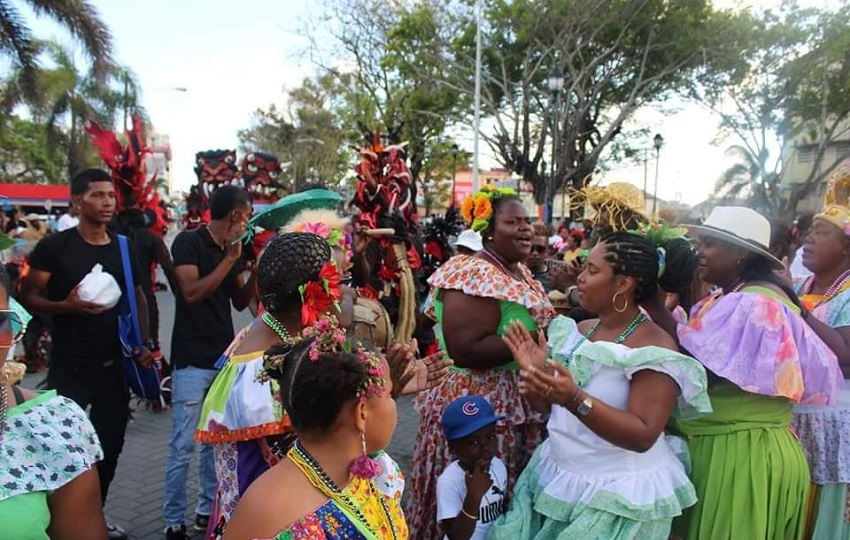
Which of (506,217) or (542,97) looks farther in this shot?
(542,97)

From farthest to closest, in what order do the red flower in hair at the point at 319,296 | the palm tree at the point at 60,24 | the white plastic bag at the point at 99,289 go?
the palm tree at the point at 60,24 → the white plastic bag at the point at 99,289 → the red flower in hair at the point at 319,296

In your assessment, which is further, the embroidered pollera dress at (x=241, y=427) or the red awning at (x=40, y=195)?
the red awning at (x=40, y=195)

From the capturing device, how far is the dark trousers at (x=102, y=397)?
351cm

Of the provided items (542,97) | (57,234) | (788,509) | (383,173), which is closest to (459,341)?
(788,509)

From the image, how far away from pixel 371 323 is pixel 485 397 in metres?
1.70

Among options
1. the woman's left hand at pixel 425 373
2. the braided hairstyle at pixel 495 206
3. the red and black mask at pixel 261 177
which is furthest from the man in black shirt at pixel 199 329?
the red and black mask at pixel 261 177

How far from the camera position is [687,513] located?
8.68 feet

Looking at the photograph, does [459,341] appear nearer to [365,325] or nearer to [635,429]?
[635,429]

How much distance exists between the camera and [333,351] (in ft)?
5.51

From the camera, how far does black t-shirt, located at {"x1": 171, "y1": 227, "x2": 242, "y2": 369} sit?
3.90 metres

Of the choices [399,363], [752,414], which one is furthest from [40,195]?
[752,414]

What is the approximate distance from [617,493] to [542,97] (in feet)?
71.2

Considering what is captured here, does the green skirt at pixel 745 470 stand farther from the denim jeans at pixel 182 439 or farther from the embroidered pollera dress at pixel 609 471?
the denim jeans at pixel 182 439

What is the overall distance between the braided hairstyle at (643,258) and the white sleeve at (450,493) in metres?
1.19
